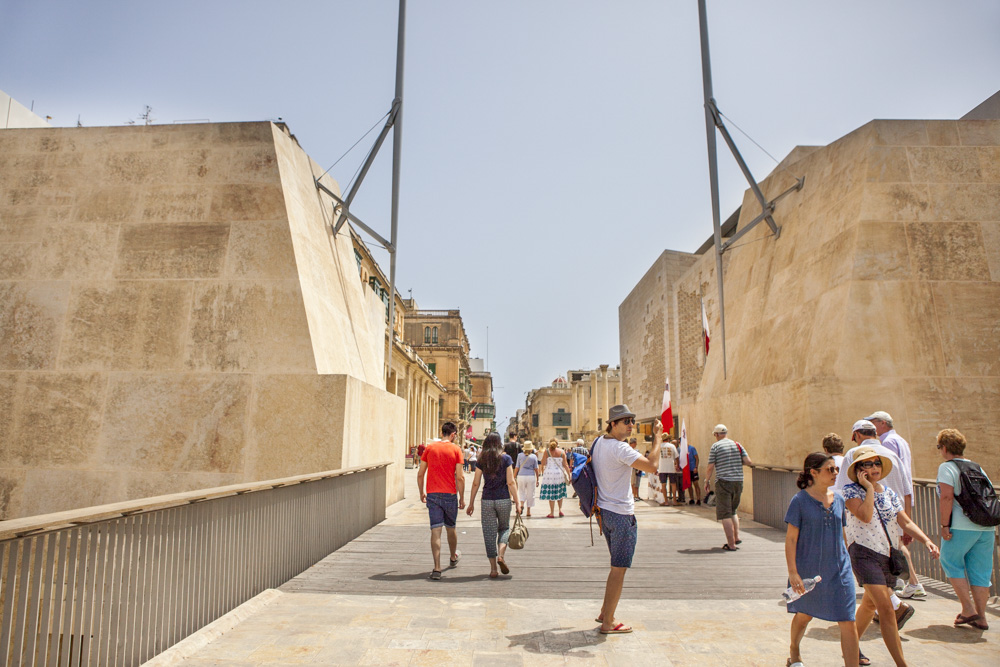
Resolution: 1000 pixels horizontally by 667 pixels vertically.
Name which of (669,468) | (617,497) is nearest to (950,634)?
(617,497)

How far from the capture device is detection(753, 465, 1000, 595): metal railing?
20.1ft

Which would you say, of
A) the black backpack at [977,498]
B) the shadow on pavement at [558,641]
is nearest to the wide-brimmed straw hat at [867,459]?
the black backpack at [977,498]

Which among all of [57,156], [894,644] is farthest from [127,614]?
[57,156]

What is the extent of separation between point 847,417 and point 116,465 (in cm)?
1074

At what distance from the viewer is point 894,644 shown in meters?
3.64

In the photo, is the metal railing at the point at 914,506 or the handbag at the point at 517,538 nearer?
the handbag at the point at 517,538

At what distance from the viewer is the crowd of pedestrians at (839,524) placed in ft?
12.1

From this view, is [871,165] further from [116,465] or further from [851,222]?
[116,465]

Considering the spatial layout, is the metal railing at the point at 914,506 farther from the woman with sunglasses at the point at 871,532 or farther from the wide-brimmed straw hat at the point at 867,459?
the wide-brimmed straw hat at the point at 867,459

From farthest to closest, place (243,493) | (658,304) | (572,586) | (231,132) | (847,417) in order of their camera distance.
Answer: (658,304)
(231,132)
(847,417)
(572,586)
(243,493)

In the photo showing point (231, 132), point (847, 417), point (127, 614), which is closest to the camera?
point (127, 614)

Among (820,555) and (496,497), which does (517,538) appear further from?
(820,555)

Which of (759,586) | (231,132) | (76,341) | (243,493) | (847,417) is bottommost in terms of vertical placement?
(759,586)

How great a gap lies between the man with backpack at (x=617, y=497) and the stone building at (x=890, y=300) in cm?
560
